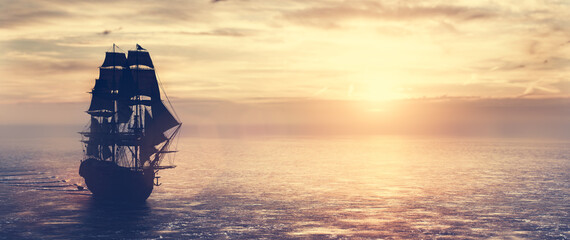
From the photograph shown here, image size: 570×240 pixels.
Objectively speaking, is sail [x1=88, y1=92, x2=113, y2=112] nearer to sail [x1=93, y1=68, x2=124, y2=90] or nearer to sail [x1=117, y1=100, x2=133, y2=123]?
sail [x1=93, y1=68, x2=124, y2=90]

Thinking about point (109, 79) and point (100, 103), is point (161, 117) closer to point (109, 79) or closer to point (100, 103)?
point (109, 79)

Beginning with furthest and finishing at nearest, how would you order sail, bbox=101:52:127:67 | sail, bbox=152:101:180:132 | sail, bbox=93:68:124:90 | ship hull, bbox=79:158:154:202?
1. sail, bbox=93:68:124:90
2. sail, bbox=101:52:127:67
3. sail, bbox=152:101:180:132
4. ship hull, bbox=79:158:154:202

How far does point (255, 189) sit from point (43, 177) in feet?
187

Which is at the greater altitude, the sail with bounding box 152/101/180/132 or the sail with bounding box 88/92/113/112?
the sail with bounding box 88/92/113/112

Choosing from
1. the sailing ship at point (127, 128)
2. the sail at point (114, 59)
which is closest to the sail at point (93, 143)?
the sailing ship at point (127, 128)

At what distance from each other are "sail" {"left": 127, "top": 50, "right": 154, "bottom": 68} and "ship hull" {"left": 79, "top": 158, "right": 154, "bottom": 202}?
19795 mm

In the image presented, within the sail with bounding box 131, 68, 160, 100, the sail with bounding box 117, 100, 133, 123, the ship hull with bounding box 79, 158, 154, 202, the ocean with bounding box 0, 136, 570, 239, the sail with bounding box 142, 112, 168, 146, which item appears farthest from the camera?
the sail with bounding box 117, 100, 133, 123

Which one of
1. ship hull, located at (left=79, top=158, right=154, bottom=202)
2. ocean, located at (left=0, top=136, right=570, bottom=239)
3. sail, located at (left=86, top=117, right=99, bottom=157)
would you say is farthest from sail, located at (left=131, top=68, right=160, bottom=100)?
sail, located at (left=86, top=117, right=99, bottom=157)

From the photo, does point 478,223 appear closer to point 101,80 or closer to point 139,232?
point 139,232

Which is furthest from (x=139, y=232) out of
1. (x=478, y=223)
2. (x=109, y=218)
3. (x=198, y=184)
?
(x=198, y=184)

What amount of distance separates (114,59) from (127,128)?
14.6m

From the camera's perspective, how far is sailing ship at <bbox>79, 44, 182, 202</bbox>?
292ft

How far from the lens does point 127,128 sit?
100 meters

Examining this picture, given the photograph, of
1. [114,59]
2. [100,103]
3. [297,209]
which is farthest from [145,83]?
[297,209]
